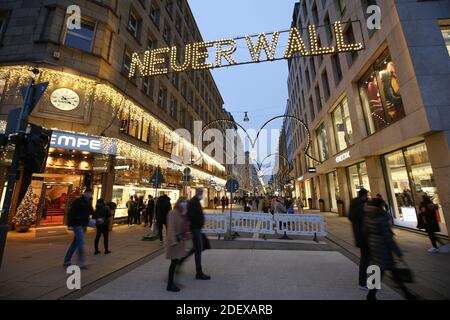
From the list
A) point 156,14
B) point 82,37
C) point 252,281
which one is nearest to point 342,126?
point 252,281

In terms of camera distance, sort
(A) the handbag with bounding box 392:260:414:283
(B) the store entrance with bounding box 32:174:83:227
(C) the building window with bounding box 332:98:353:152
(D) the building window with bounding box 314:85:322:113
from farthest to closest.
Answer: (D) the building window with bounding box 314:85:322:113 → (C) the building window with bounding box 332:98:353:152 → (B) the store entrance with bounding box 32:174:83:227 → (A) the handbag with bounding box 392:260:414:283

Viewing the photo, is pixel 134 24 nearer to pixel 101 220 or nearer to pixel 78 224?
pixel 101 220

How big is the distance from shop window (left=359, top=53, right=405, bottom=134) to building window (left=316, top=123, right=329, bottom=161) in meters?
8.71

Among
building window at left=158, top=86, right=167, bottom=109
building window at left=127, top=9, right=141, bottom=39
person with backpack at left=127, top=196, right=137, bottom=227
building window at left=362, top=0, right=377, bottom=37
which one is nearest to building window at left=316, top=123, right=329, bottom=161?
building window at left=362, top=0, right=377, bottom=37

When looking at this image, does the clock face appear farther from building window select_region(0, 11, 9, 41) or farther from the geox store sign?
building window select_region(0, 11, 9, 41)

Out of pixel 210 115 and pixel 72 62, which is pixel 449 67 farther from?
pixel 210 115

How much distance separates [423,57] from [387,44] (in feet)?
7.37

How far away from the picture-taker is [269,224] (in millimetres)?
10492

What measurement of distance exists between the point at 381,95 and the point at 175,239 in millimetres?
14017

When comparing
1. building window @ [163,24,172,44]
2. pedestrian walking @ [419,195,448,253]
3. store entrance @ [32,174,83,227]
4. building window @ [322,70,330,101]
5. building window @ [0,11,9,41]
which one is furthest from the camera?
building window @ [163,24,172,44]

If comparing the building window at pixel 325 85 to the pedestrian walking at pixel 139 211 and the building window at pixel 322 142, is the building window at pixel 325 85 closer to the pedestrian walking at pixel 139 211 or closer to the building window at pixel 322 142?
the building window at pixel 322 142

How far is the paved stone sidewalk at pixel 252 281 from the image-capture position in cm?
417

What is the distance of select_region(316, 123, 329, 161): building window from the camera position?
23198 mm
